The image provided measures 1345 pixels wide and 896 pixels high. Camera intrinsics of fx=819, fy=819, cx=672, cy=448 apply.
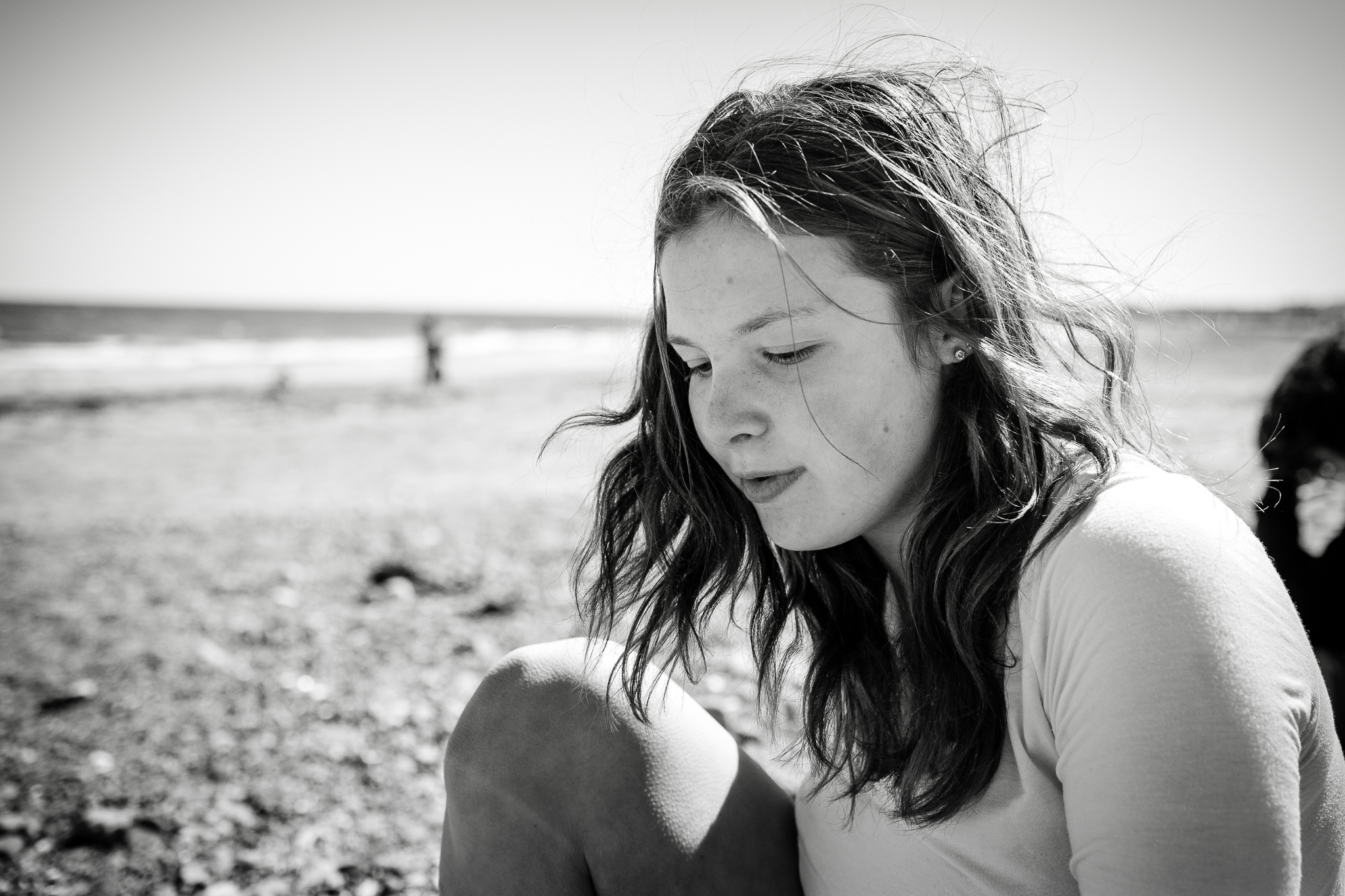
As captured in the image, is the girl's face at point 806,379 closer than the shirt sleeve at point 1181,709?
No

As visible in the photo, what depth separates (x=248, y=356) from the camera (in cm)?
2822

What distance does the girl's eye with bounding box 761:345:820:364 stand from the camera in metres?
1.53

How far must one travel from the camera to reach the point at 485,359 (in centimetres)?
2936

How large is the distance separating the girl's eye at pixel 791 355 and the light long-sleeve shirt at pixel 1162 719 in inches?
21.2

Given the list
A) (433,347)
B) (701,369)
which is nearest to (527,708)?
(701,369)

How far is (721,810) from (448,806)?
625mm

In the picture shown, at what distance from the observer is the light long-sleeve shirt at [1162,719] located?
1.00 meters

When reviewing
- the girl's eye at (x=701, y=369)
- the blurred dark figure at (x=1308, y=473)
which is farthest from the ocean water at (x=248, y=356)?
the blurred dark figure at (x=1308, y=473)

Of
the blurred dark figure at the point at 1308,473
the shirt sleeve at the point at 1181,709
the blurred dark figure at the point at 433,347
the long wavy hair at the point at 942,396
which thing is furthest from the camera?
the blurred dark figure at the point at 433,347

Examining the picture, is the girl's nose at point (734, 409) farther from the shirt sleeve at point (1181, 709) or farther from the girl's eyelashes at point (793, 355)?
the shirt sleeve at point (1181, 709)

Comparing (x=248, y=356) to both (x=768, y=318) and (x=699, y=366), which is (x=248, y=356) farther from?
Result: (x=768, y=318)

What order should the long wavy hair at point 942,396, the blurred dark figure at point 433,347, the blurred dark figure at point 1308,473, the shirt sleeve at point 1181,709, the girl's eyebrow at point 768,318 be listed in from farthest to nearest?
the blurred dark figure at point 433,347 < the blurred dark figure at point 1308,473 < the girl's eyebrow at point 768,318 < the long wavy hair at point 942,396 < the shirt sleeve at point 1181,709

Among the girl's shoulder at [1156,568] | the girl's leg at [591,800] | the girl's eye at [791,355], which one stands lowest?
the girl's leg at [591,800]

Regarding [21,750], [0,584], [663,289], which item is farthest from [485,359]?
[663,289]
